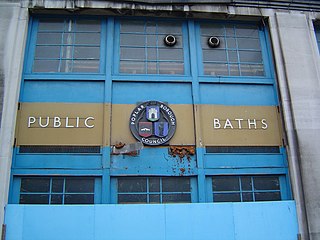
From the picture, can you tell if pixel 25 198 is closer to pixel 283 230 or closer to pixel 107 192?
pixel 107 192

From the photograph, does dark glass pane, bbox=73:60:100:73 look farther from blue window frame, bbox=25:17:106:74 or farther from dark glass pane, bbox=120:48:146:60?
dark glass pane, bbox=120:48:146:60

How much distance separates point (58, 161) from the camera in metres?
8.40

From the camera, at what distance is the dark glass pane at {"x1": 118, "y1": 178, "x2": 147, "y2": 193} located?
8414 millimetres

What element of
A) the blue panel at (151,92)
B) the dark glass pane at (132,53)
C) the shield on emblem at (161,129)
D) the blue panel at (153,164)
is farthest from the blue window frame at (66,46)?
the blue panel at (153,164)

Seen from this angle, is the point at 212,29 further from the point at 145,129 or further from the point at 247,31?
the point at 145,129

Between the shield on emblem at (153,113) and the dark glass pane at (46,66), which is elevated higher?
the dark glass pane at (46,66)

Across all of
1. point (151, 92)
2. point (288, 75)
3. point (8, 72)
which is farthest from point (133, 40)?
point (288, 75)

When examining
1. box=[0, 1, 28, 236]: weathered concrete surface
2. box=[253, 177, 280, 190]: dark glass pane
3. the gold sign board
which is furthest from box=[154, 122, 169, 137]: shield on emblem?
box=[0, 1, 28, 236]: weathered concrete surface

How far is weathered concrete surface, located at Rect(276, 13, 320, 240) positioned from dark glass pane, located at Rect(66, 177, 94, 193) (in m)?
5.15

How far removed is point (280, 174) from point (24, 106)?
669 centimetres

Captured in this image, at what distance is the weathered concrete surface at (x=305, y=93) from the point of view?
8.34 m

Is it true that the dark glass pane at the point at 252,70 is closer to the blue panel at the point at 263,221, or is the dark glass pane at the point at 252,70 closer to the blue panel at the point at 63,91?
the blue panel at the point at 263,221

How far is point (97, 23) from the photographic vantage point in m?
9.85

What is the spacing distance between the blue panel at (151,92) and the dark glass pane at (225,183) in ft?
6.98
